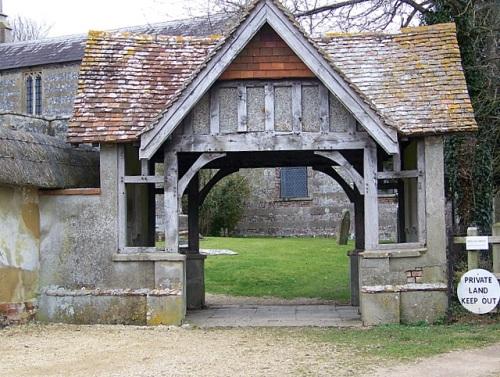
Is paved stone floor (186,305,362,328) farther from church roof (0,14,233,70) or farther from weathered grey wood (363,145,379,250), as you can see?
church roof (0,14,233,70)

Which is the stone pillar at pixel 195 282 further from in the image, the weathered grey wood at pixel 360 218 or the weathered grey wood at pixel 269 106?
the weathered grey wood at pixel 269 106

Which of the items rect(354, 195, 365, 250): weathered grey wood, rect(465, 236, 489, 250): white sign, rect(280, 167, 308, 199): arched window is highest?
rect(280, 167, 308, 199): arched window

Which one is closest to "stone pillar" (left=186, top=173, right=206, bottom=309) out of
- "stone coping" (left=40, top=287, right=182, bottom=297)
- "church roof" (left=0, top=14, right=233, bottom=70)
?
"stone coping" (left=40, top=287, right=182, bottom=297)

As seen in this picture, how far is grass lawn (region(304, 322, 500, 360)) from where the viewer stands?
9.46 meters

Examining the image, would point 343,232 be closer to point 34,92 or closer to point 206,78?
point 206,78

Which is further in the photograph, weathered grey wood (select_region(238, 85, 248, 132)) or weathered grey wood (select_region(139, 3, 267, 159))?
weathered grey wood (select_region(238, 85, 248, 132))

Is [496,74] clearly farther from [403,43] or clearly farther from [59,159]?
[59,159]

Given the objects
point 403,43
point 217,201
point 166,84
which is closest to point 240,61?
point 166,84

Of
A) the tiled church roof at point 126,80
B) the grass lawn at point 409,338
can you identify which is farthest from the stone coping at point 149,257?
the grass lawn at point 409,338

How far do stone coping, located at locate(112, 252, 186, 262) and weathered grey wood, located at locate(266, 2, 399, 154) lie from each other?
377 centimetres

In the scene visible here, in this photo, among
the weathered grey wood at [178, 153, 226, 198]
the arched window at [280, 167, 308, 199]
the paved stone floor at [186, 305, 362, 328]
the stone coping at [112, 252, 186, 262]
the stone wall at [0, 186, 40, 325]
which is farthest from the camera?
the arched window at [280, 167, 308, 199]

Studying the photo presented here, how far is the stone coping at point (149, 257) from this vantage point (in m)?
12.2

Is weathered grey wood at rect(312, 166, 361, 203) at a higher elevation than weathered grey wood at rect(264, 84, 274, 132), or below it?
below

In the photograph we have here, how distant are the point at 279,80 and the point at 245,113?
2.63 ft
